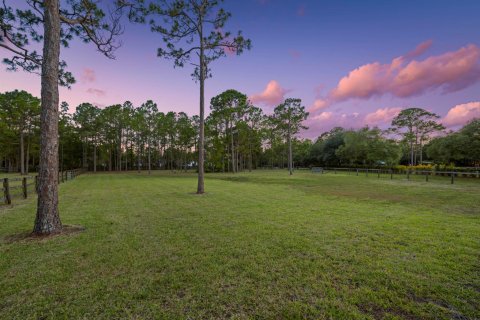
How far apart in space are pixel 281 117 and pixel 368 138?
18982 millimetres

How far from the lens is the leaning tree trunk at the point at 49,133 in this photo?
537 centimetres

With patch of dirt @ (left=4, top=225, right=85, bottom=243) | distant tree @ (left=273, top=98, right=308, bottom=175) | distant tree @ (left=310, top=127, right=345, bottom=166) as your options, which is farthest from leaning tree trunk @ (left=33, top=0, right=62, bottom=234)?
distant tree @ (left=310, top=127, right=345, bottom=166)

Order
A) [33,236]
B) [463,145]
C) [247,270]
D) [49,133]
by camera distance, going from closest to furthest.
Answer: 1. [247,270]
2. [33,236]
3. [49,133]
4. [463,145]

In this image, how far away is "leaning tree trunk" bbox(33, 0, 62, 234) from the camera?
5367mm

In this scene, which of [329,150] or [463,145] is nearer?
[463,145]

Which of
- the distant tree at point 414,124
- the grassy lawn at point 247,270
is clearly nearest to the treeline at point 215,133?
the distant tree at point 414,124

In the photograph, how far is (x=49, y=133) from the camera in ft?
17.7

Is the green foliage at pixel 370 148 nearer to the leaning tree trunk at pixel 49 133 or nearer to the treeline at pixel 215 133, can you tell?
the treeline at pixel 215 133

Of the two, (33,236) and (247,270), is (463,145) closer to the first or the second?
(247,270)

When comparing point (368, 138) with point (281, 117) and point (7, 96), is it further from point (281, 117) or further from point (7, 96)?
point (7, 96)

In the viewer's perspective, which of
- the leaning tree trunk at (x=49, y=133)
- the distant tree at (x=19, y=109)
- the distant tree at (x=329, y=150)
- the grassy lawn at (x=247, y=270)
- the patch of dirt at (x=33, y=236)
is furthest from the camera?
the distant tree at (x=329, y=150)

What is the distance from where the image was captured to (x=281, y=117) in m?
34.9


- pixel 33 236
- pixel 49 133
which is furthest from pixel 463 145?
pixel 33 236

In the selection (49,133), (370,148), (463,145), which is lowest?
(49,133)
